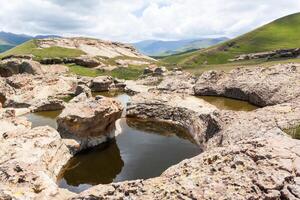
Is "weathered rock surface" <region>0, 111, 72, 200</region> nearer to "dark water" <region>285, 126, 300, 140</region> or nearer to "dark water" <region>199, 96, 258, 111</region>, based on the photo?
"dark water" <region>285, 126, 300, 140</region>

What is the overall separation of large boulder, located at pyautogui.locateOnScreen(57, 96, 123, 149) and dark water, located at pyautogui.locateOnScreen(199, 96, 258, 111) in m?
31.6

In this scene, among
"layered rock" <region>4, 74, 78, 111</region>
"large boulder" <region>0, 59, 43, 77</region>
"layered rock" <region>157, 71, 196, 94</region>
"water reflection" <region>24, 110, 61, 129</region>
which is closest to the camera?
"water reflection" <region>24, 110, 61, 129</region>

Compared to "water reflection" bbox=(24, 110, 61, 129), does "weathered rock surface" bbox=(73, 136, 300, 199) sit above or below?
above

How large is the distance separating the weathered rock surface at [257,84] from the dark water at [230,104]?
188 centimetres

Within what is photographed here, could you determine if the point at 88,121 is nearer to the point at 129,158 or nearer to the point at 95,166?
the point at 95,166

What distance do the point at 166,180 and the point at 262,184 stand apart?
230 inches

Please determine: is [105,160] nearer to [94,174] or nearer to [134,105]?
[94,174]

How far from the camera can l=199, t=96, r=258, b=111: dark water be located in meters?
75.8

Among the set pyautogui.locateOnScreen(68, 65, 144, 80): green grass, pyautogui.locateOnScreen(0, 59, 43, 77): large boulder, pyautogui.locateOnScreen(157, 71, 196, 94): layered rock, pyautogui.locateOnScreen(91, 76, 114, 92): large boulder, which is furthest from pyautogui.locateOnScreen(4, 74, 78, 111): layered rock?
pyautogui.locateOnScreen(68, 65, 144, 80): green grass

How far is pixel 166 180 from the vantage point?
21578 millimetres

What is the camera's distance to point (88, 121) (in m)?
51.1

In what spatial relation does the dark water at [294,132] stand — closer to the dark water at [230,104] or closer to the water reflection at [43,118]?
the dark water at [230,104]

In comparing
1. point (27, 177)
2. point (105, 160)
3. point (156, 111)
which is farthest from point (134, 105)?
point (27, 177)

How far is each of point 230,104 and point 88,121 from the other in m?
42.0
